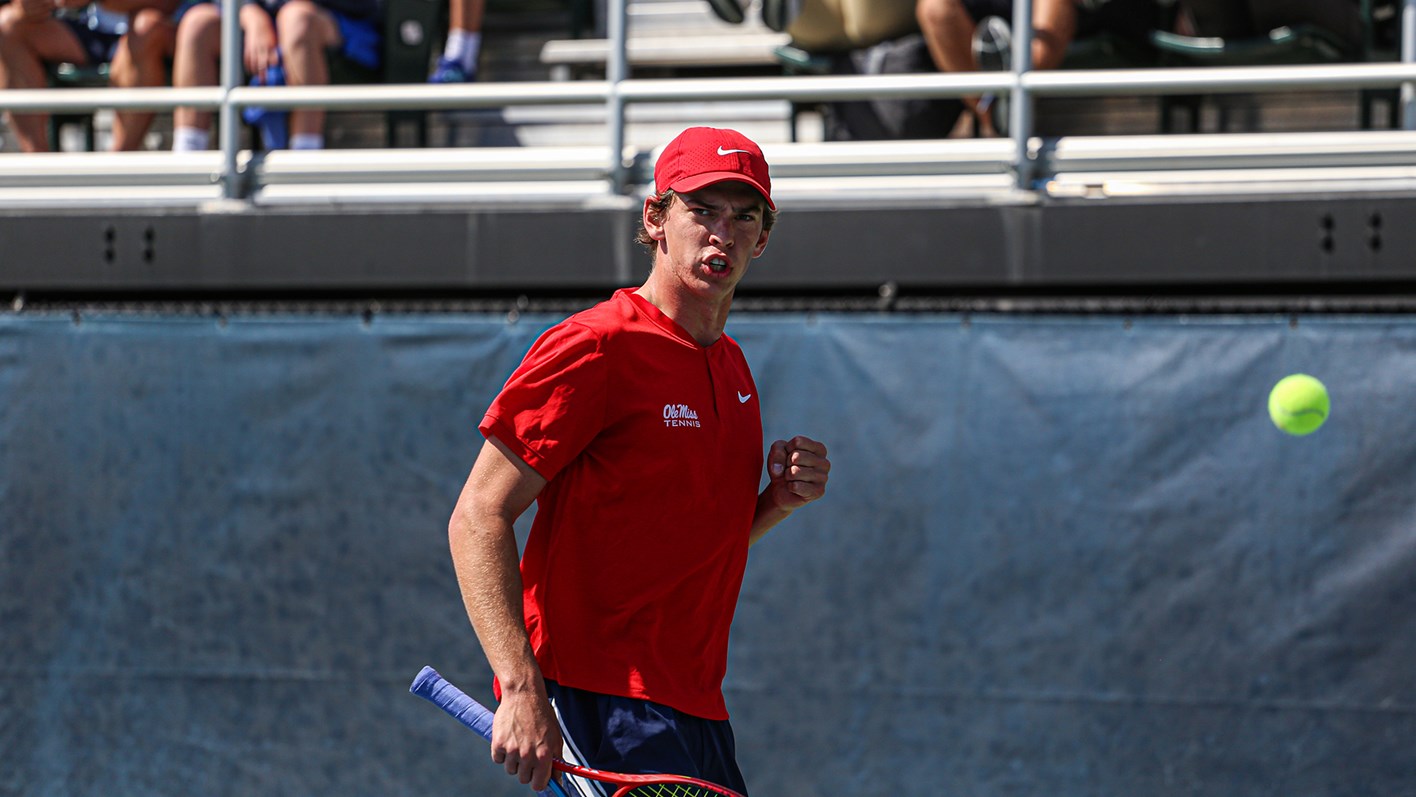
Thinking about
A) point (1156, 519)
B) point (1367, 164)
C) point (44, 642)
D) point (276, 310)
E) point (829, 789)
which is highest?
point (1367, 164)

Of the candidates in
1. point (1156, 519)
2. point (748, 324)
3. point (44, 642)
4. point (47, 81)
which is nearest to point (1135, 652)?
point (1156, 519)

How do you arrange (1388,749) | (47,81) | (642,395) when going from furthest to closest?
1. (47,81)
2. (1388,749)
3. (642,395)

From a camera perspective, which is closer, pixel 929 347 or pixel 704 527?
pixel 704 527

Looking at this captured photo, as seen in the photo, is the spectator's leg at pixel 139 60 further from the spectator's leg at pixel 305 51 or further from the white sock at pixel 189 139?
the spectator's leg at pixel 305 51

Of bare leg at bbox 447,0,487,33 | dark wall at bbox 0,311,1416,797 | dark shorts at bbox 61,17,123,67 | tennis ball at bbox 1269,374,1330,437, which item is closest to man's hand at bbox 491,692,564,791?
dark wall at bbox 0,311,1416,797

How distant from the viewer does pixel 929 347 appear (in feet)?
16.9

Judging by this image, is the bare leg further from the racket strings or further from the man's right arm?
the racket strings

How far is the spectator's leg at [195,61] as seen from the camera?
6527 mm

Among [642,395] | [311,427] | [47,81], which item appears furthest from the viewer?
[47,81]

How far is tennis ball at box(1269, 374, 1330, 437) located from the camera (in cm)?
490

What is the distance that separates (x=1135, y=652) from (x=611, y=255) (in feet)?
7.50

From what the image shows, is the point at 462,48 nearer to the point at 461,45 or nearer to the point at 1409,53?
the point at 461,45

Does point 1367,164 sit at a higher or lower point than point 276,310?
higher

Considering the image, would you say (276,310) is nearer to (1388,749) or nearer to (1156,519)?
(1156,519)
